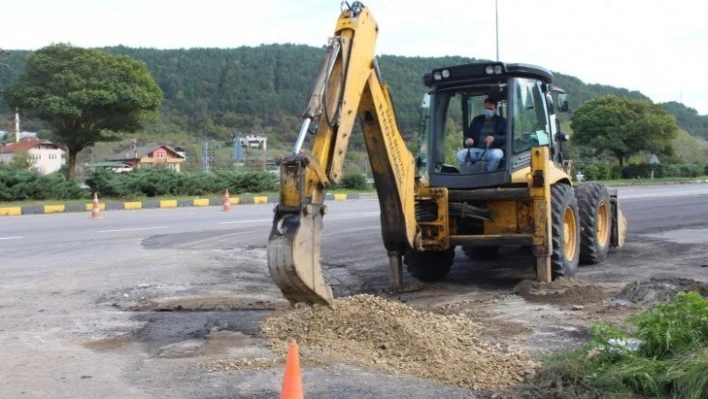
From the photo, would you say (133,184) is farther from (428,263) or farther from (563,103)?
(563,103)

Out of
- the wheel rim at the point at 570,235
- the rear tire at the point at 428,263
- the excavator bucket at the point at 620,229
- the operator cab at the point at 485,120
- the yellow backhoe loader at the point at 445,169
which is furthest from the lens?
the excavator bucket at the point at 620,229

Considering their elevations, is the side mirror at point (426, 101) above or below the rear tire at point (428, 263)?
above

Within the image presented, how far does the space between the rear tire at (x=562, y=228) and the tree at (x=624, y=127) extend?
161ft

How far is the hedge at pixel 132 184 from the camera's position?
87.3 ft

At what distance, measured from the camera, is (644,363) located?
5.16 meters

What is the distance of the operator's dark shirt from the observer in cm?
958

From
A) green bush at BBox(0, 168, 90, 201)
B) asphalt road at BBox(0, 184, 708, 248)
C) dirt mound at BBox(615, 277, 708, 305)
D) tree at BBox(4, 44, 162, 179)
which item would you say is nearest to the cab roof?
dirt mound at BBox(615, 277, 708, 305)

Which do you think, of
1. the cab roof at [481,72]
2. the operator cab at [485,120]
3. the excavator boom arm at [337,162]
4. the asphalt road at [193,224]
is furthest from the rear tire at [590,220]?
the asphalt road at [193,224]

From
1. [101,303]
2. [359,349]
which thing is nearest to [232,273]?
[101,303]

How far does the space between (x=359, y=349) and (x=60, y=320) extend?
3.39m

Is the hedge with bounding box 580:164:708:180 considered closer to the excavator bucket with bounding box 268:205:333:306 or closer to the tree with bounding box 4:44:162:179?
the tree with bounding box 4:44:162:179

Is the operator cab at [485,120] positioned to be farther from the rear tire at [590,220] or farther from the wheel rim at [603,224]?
the wheel rim at [603,224]

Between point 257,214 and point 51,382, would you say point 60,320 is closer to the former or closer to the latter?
point 51,382

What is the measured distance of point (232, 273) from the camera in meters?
11.0
